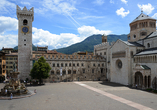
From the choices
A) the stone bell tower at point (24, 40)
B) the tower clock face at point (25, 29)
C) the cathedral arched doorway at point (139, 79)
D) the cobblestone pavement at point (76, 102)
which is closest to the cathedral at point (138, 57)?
the cathedral arched doorway at point (139, 79)

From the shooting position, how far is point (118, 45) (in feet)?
180

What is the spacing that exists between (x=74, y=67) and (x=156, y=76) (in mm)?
35666

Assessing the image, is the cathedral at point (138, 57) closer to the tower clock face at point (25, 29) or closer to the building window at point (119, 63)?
the building window at point (119, 63)

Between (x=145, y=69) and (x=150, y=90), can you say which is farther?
(x=145, y=69)

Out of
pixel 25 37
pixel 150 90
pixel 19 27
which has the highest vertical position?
pixel 19 27

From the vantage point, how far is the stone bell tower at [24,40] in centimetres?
6150

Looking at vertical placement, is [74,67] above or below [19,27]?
below

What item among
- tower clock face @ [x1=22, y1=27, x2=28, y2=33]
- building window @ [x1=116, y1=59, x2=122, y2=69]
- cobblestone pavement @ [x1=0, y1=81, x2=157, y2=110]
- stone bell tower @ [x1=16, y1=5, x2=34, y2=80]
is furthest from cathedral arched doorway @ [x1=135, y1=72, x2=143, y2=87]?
tower clock face @ [x1=22, y1=27, x2=28, y2=33]

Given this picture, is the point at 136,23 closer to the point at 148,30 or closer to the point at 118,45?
the point at 148,30

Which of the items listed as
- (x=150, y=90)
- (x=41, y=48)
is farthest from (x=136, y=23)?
(x=41, y=48)

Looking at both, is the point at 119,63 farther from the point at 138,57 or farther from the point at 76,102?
the point at 76,102

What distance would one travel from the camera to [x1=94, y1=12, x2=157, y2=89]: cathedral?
4091 cm

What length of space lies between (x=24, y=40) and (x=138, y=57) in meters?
48.7

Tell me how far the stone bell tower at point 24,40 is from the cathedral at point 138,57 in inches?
1513
